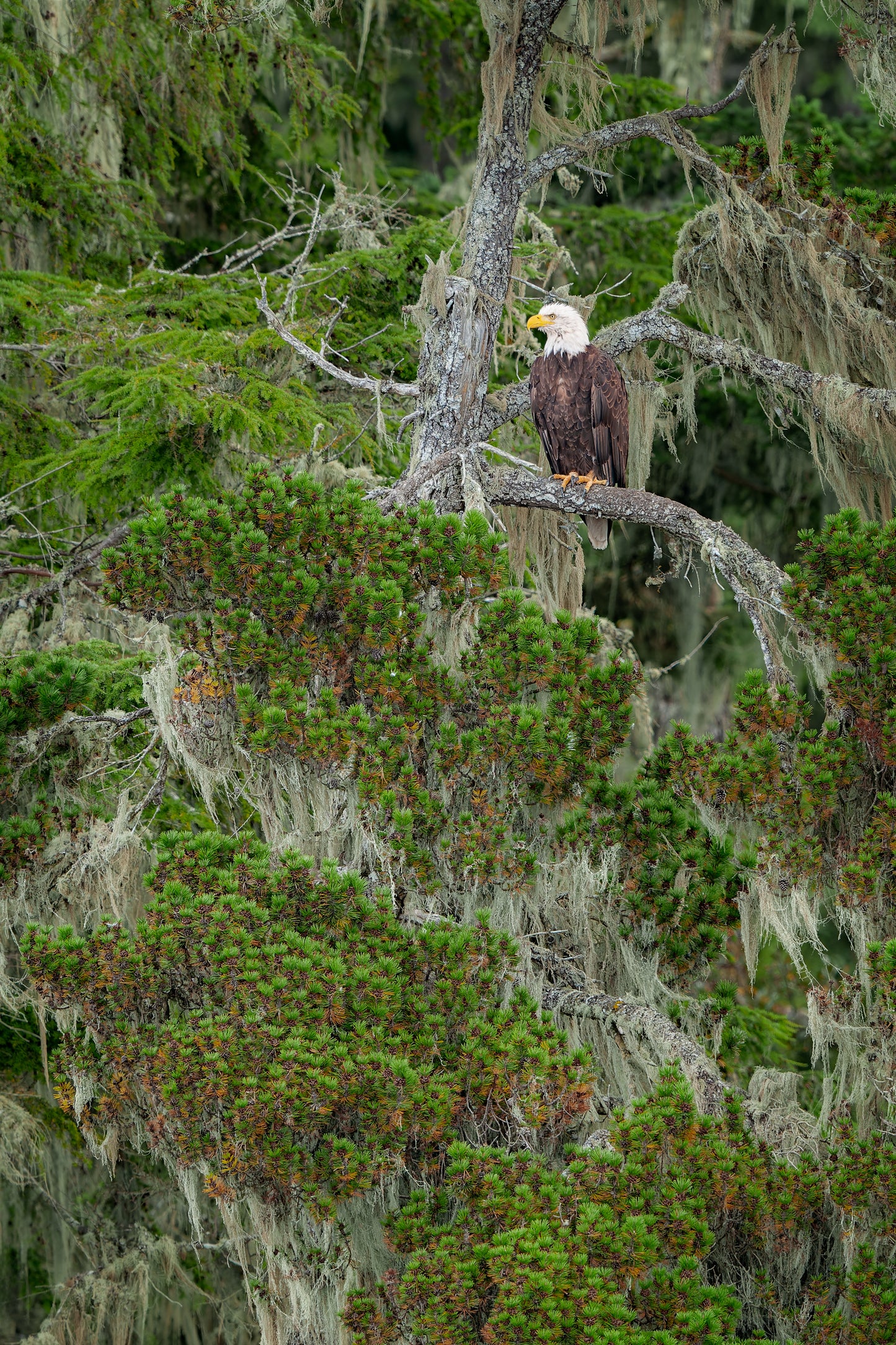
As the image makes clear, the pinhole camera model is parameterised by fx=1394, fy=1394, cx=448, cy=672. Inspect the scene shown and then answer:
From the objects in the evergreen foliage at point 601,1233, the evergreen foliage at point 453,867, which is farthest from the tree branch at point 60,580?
the evergreen foliage at point 601,1233

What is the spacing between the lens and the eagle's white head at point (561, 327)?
207 inches

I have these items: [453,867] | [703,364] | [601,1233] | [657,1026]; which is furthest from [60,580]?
[601,1233]

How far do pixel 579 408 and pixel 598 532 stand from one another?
1.52 ft

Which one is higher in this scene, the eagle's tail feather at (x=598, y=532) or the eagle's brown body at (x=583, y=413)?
the eagle's brown body at (x=583, y=413)

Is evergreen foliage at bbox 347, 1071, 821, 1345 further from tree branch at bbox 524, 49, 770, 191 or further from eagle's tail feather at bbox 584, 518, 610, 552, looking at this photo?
tree branch at bbox 524, 49, 770, 191

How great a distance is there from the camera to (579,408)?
5.11 meters

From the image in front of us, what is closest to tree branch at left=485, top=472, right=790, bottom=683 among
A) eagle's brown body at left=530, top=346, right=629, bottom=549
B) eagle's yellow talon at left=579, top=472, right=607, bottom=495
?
eagle's yellow talon at left=579, top=472, right=607, bottom=495

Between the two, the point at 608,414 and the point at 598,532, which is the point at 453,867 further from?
the point at 608,414

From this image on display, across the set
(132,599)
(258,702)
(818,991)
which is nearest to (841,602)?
(818,991)

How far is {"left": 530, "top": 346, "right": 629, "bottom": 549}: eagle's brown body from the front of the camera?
5.09 meters

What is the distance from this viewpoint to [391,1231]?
3.56 metres

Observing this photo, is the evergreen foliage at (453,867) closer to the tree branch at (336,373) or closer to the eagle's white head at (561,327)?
the tree branch at (336,373)

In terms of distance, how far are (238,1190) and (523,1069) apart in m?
0.82

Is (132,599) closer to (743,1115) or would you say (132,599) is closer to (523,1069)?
(523,1069)
